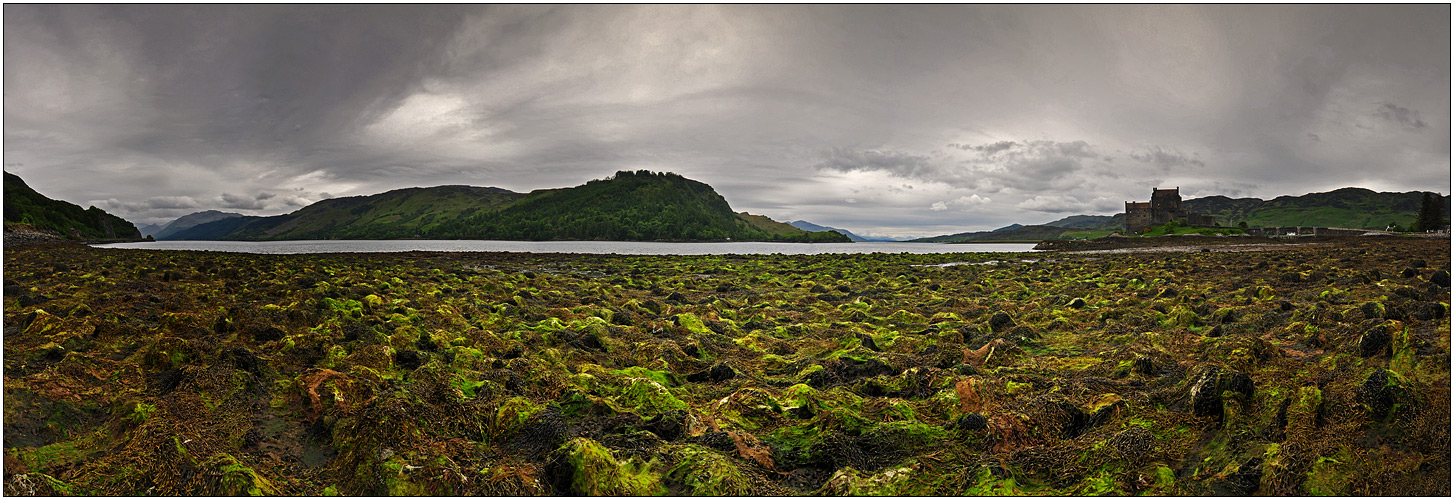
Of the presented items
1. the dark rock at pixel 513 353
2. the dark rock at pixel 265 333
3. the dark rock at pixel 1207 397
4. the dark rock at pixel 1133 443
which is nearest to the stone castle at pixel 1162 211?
the dark rock at pixel 1207 397

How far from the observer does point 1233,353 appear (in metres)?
6.97

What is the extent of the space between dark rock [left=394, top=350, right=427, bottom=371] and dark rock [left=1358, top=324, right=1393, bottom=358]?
11472 mm

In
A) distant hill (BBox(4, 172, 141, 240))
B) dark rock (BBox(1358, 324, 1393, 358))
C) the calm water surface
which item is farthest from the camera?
the calm water surface

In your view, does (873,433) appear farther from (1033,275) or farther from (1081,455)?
(1033,275)

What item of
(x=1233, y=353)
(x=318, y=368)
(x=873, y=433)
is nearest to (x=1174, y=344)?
(x=1233, y=353)

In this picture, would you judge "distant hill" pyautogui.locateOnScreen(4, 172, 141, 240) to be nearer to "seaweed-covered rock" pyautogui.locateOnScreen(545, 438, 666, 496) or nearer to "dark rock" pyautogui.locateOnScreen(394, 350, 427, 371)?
"dark rock" pyautogui.locateOnScreen(394, 350, 427, 371)

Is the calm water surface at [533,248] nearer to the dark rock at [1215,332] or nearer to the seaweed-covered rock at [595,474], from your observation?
the dark rock at [1215,332]

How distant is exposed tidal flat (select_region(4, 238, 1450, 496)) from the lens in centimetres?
445

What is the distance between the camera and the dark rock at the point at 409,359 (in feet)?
25.2

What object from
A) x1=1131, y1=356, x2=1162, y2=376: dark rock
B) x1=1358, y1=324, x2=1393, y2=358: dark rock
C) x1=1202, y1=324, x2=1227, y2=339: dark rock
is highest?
x1=1358, y1=324, x2=1393, y2=358: dark rock

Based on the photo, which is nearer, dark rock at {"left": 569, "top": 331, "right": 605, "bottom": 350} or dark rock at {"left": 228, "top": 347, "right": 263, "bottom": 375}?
dark rock at {"left": 228, "top": 347, "right": 263, "bottom": 375}

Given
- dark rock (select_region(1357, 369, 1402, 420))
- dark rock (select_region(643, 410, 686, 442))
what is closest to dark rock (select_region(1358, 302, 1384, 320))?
dark rock (select_region(1357, 369, 1402, 420))

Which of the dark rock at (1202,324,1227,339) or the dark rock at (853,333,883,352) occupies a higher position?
the dark rock at (1202,324,1227,339)

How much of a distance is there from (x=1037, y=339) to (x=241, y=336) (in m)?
13.4
